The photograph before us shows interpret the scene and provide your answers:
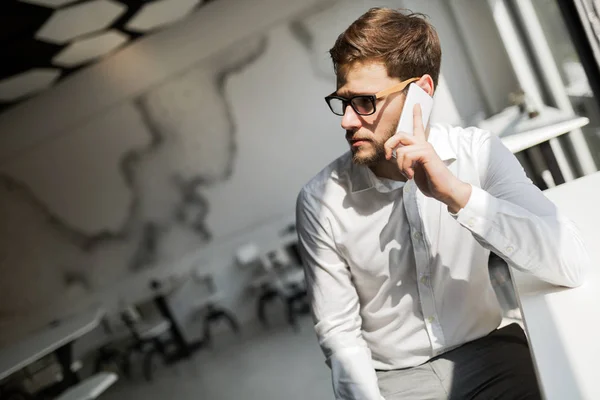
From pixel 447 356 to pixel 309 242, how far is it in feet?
1.46

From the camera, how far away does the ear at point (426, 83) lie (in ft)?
4.50

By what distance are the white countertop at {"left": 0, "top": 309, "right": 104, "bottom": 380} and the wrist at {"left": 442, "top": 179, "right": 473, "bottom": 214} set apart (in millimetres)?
3843

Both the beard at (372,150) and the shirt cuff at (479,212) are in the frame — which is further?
the beard at (372,150)

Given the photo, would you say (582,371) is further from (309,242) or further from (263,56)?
(263,56)

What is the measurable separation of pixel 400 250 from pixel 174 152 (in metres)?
5.08

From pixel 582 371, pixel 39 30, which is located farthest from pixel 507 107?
pixel 582 371

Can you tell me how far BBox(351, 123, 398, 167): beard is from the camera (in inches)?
52.6

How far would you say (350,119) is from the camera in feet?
4.30

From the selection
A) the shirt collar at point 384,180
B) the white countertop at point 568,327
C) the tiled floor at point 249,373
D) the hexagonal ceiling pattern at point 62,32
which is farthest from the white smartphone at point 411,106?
the hexagonal ceiling pattern at point 62,32

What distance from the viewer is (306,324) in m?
5.19

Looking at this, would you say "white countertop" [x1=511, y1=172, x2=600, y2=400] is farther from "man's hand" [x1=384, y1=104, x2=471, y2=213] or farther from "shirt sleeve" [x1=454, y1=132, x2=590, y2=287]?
"man's hand" [x1=384, y1=104, x2=471, y2=213]

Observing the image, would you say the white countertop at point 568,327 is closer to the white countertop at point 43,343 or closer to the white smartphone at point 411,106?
the white smartphone at point 411,106

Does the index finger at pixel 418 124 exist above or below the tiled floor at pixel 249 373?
above

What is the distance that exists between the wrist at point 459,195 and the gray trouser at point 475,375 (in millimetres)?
408
